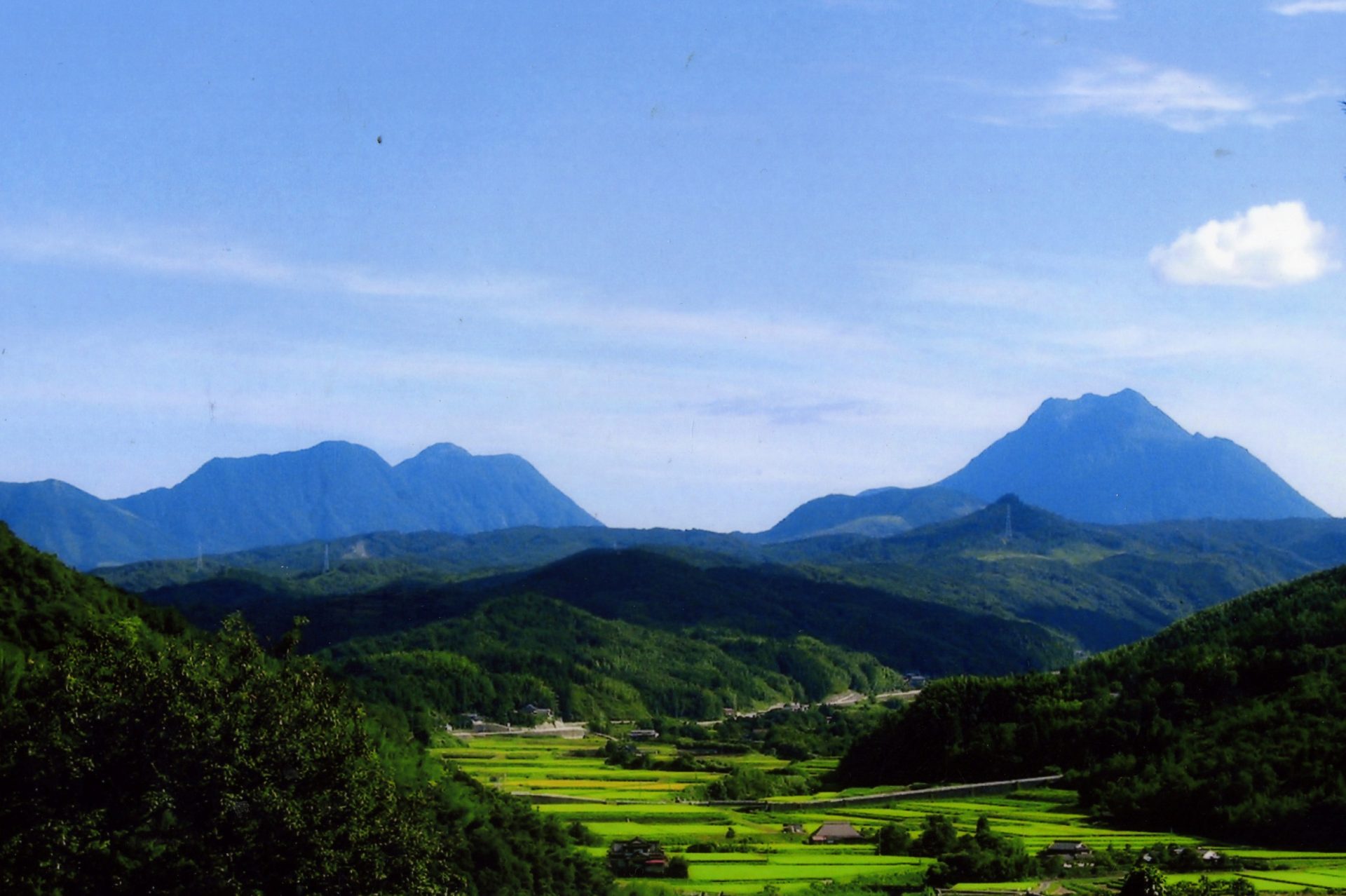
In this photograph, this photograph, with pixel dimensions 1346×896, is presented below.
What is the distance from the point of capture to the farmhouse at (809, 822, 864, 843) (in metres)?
58.1

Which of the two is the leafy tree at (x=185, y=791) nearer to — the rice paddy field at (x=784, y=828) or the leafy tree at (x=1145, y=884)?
the rice paddy field at (x=784, y=828)

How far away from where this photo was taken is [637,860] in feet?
165

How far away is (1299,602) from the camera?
→ 297 ft

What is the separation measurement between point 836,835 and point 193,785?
35512 millimetres

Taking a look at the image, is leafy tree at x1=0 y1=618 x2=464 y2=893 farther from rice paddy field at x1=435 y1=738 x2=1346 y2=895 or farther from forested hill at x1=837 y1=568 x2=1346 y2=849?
forested hill at x1=837 y1=568 x2=1346 y2=849

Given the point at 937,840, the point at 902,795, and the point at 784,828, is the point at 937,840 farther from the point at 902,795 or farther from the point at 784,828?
the point at 902,795

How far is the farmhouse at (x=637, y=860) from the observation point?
162 ft

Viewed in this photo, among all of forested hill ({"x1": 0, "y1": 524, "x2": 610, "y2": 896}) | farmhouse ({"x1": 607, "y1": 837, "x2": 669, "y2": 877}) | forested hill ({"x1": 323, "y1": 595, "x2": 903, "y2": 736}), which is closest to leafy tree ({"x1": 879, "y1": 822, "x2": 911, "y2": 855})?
farmhouse ({"x1": 607, "y1": 837, "x2": 669, "y2": 877})

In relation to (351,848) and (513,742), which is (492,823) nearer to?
(351,848)

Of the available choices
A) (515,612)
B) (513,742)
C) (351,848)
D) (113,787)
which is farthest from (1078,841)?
(515,612)

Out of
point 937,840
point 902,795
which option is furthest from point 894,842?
point 902,795

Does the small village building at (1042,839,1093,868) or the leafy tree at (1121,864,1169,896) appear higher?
the leafy tree at (1121,864,1169,896)

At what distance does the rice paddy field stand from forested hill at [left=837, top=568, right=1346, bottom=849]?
3147 millimetres

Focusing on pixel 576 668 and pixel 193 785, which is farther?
pixel 576 668
